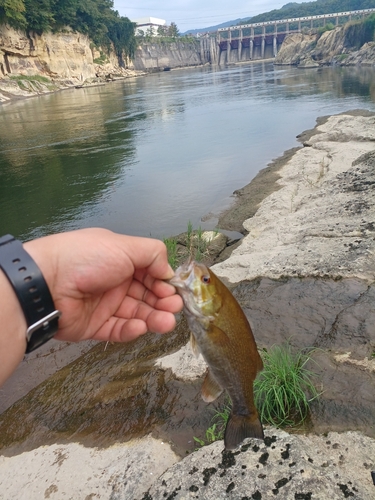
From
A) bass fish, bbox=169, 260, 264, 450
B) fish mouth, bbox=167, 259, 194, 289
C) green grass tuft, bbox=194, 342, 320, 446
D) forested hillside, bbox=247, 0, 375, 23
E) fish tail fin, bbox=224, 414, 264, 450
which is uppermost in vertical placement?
forested hillside, bbox=247, 0, 375, 23

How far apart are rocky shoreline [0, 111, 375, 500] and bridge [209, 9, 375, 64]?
14927 cm

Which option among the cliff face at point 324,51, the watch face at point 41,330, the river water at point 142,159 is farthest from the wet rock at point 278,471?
the cliff face at point 324,51

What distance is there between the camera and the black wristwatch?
1900mm

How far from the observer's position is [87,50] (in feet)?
257

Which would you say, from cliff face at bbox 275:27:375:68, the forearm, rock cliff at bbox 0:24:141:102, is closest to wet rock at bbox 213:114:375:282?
the forearm

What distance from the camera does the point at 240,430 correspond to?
102 inches

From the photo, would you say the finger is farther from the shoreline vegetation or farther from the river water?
the shoreline vegetation

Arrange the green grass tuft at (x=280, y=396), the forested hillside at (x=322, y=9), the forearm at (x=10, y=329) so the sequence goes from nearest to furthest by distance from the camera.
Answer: the forearm at (x=10, y=329) → the green grass tuft at (x=280, y=396) → the forested hillside at (x=322, y=9)

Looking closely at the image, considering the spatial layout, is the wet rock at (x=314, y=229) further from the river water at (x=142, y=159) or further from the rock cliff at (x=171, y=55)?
the rock cliff at (x=171, y=55)

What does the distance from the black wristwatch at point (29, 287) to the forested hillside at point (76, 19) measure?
6487cm

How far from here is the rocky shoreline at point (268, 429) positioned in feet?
9.37

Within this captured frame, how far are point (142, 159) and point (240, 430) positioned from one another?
1656 centimetres

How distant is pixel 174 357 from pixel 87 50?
8618 cm

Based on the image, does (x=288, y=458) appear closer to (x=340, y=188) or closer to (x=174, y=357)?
(x=174, y=357)
